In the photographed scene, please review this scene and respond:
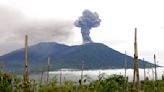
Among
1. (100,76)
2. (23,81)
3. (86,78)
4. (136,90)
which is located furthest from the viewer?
(100,76)

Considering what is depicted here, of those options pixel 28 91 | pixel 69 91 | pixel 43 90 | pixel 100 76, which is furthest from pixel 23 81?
pixel 100 76

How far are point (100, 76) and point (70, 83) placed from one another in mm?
5883

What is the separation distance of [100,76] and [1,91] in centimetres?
654

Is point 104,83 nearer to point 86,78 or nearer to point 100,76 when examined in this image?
point 100,76

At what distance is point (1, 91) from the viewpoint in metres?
17.8

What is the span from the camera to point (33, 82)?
1947 cm

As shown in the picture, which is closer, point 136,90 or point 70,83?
point 136,90

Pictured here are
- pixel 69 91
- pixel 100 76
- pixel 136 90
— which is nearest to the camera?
pixel 136 90

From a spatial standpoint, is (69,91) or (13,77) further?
(13,77)

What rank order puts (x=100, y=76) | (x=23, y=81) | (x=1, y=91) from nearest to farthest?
(x=1, y=91), (x=23, y=81), (x=100, y=76)

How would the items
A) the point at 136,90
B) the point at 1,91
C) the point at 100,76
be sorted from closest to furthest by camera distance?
the point at 136,90 < the point at 1,91 < the point at 100,76

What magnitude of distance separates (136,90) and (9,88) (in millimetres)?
5752

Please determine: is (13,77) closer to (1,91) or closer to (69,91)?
(1,91)

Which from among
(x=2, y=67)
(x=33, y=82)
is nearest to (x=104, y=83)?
(x=33, y=82)
